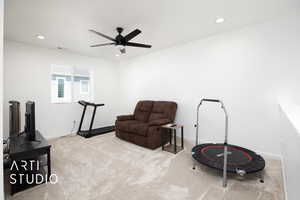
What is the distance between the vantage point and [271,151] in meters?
2.62

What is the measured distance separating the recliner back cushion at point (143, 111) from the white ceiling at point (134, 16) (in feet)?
6.18

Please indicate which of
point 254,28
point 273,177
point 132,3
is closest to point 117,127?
point 132,3

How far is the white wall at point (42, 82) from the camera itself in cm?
342

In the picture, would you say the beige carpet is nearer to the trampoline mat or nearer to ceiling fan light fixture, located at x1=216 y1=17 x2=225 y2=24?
the trampoline mat

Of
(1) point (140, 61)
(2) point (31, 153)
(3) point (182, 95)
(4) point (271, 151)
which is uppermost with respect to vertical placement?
(1) point (140, 61)

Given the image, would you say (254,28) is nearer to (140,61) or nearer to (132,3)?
(132,3)

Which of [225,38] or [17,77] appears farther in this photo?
[17,77]

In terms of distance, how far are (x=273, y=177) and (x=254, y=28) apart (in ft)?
8.68

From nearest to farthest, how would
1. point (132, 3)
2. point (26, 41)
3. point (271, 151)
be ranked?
point (132, 3)
point (271, 151)
point (26, 41)

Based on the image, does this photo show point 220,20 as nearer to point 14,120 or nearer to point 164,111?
point 164,111

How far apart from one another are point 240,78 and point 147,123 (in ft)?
7.79

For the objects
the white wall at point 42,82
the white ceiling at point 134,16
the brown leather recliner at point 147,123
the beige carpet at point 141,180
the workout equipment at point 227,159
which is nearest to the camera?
the beige carpet at point 141,180

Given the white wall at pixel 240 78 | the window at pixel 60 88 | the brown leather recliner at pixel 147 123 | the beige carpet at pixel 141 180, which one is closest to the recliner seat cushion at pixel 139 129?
the brown leather recliner at pixel 147 123

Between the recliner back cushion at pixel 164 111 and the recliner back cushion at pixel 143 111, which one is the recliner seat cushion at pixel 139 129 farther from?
the recliner back cushion at pixel 143 111
